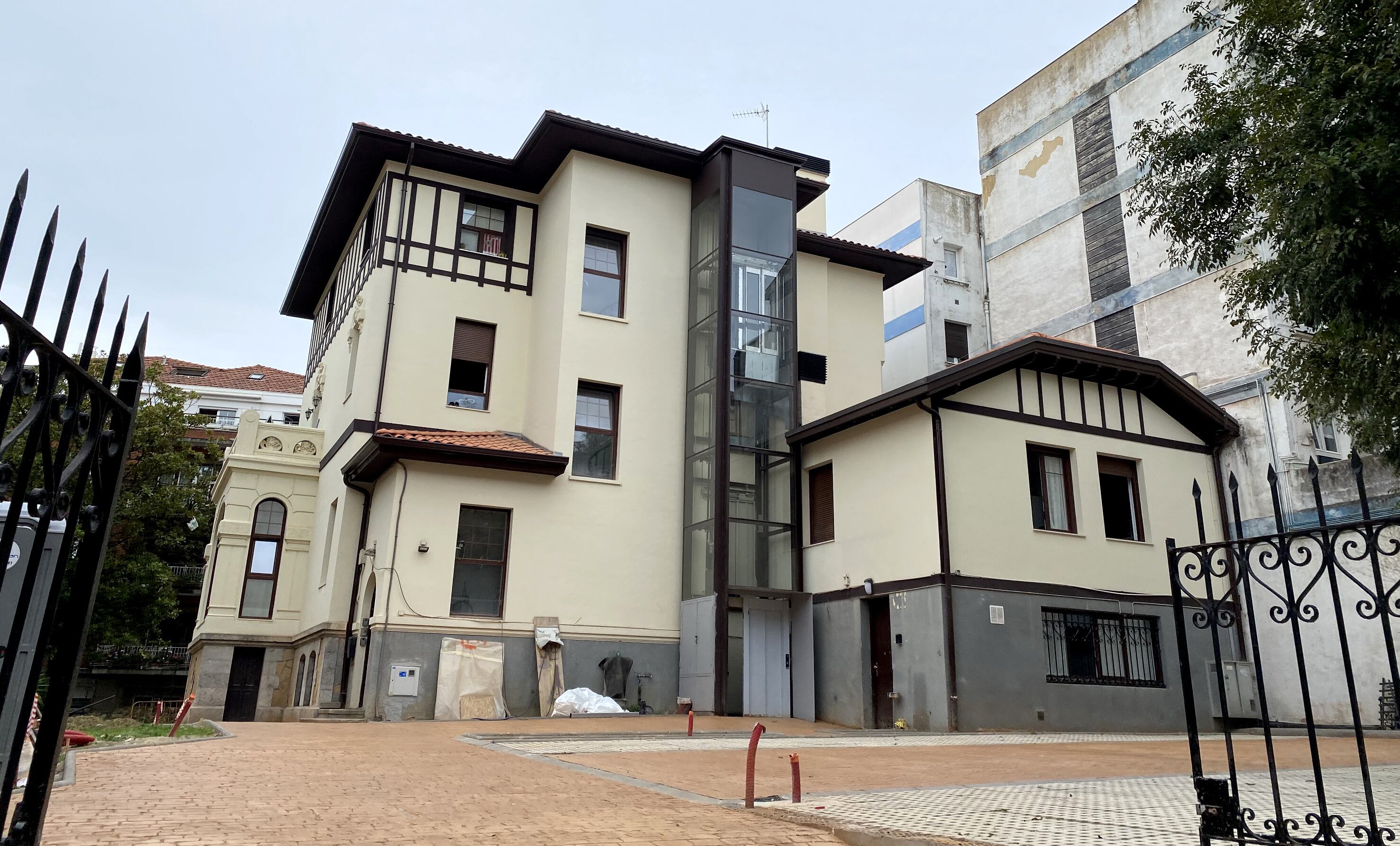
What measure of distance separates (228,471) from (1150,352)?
2421 cm

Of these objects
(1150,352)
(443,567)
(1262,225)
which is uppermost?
(1150,352)

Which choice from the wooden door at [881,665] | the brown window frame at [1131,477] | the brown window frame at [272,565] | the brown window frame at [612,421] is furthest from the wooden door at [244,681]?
the brown window frame at [1131,477]

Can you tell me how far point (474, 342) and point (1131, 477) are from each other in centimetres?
1420

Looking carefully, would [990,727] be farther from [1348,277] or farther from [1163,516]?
[1348,277]

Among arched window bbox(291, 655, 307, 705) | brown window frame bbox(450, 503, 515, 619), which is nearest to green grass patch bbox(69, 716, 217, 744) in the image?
brown window frame bbox(450, 503, 515, 619)

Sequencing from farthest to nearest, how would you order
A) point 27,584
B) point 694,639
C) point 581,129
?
point 581,129
point 694,639
point 27,584

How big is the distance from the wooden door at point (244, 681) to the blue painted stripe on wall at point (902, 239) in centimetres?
2321

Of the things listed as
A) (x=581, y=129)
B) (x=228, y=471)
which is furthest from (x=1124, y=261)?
(x=228, y=471)

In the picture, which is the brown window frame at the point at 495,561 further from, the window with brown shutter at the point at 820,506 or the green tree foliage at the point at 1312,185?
the green tree foliage at the point at 1312,185

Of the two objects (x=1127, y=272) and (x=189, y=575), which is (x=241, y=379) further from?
(x=1127, y=272)

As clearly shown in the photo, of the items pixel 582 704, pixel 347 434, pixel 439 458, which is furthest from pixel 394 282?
pixel 582 704

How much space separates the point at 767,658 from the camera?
65.0ft

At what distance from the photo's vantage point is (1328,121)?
8742mm

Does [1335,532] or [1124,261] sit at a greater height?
[1124,261]
